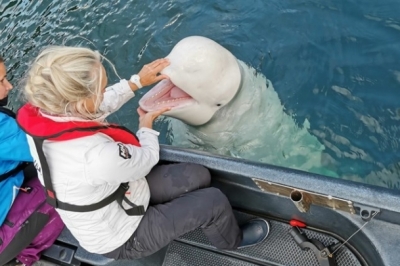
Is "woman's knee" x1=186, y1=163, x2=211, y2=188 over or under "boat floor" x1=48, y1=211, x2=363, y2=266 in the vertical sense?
over

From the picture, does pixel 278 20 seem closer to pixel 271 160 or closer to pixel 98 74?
pixel 271 160

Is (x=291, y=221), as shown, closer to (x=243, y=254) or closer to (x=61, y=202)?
(x=243, y=254)

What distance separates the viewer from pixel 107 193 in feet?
10.6

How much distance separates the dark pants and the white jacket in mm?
84

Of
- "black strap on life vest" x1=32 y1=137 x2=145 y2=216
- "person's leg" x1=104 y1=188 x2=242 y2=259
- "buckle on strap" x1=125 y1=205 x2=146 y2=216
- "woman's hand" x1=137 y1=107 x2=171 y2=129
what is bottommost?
"person's leg" x1=104 y1=188 x2=242 y2=259

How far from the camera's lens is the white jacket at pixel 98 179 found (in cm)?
304

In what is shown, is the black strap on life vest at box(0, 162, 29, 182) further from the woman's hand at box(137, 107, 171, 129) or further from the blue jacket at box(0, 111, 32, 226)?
the woman's hand at box(137, 107, 171, 129)

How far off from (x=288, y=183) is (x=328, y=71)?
9.39ft

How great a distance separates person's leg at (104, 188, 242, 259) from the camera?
3.43m

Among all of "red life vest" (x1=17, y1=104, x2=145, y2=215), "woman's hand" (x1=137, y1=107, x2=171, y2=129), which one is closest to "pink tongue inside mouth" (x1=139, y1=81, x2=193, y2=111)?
"woman's hand" (x1=137, y1=107, x2=171, y2=129)

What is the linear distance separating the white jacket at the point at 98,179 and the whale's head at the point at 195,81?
0.88m

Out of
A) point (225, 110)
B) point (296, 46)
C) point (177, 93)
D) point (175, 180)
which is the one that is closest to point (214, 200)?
point (175, 180)

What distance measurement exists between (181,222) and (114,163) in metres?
0.68

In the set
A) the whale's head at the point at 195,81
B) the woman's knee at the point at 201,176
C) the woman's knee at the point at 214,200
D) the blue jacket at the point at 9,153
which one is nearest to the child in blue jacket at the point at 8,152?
the blue jacket at the point at 9,153
